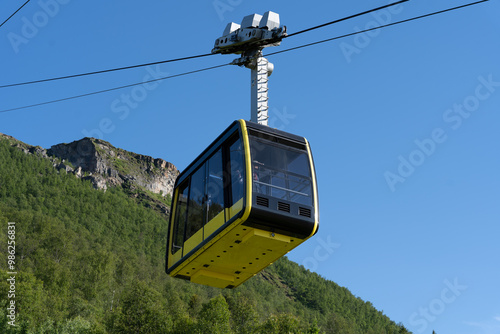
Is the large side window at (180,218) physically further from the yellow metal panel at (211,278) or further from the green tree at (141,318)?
the green tree at (141,318)

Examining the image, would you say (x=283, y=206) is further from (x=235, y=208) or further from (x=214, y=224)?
(x=214, y=224)

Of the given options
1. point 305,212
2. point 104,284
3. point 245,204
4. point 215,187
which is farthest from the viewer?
point 104,284

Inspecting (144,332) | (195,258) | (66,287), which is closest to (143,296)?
(144,332)

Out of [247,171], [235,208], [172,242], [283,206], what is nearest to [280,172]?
[283,206]

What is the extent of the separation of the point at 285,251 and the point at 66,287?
280ft

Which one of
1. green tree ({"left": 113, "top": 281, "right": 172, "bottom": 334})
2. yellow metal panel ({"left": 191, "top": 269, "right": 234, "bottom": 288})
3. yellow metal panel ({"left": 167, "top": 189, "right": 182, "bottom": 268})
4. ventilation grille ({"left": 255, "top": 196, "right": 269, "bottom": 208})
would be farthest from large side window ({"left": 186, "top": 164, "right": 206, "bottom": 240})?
green tree ({"left": 113, "top": 281, "right": 172, "bottom": 334})

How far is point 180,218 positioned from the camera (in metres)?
18.9

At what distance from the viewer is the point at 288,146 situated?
55.5ft

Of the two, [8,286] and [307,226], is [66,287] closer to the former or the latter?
[8,286]

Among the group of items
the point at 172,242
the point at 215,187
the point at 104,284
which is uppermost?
the point at 104,284

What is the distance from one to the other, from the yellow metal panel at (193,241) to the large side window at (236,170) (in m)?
1.62

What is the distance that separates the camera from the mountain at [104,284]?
226ft

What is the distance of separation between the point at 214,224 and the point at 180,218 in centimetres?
257

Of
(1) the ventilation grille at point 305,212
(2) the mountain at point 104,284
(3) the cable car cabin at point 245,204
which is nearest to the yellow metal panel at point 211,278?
(3) the cable car cabin at point 245,204
